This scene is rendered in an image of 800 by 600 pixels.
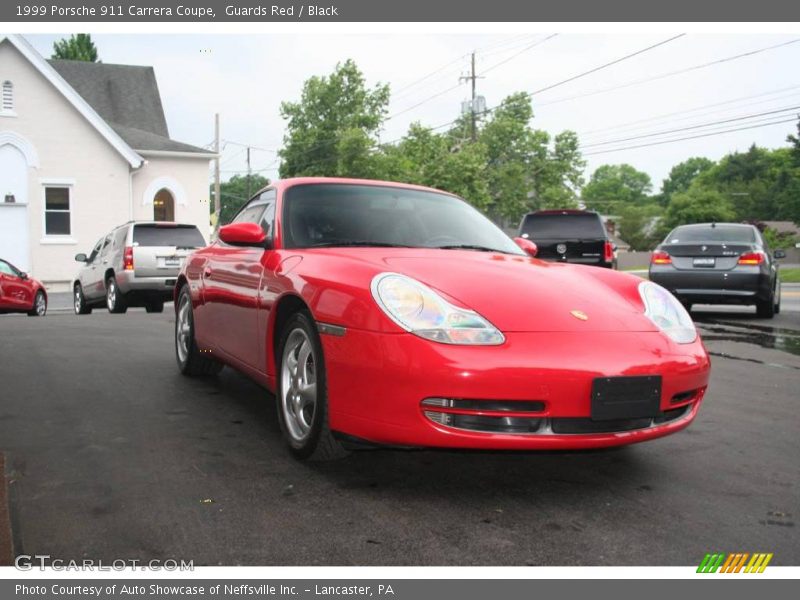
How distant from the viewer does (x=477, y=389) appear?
329 centimetres

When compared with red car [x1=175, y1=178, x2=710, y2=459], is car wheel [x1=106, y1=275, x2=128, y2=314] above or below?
below

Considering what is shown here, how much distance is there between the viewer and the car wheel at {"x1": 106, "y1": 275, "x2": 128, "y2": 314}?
46.9 feet

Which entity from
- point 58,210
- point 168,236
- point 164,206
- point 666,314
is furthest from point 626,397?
point 164,206

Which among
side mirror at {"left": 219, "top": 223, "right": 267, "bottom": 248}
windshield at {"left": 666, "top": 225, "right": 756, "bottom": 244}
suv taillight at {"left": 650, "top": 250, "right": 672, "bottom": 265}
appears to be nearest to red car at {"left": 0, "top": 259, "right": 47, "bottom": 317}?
suv taillight at {"left": 650, "top": 250, "right": 672, "bottom": 265}

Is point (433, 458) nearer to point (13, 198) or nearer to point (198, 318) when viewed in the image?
point (198, 318)

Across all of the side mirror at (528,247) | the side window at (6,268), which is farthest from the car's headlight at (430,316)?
the side window at (6,268)

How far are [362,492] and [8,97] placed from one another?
25.5m

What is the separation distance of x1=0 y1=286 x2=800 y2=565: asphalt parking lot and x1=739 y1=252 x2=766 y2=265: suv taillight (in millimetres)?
7187

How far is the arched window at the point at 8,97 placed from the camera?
81.4 ft

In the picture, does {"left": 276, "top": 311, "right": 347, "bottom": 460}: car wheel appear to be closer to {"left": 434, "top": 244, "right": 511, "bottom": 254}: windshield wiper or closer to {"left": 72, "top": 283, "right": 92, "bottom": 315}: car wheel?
{"left": 434, "top": 244, "right": 511, "bottom": 254}: windshield wiper

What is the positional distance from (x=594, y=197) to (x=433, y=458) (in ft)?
479

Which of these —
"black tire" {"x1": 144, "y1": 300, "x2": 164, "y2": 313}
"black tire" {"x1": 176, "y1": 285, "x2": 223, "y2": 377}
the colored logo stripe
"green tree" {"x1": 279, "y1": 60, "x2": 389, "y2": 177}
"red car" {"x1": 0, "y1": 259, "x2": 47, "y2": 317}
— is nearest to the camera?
the colored logo stripe

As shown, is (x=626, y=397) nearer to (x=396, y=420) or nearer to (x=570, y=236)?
(x=396, y=420)
